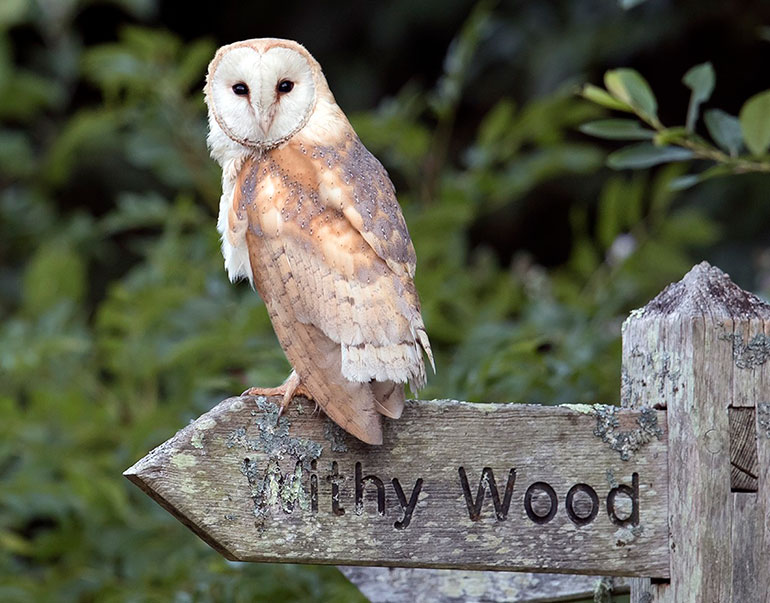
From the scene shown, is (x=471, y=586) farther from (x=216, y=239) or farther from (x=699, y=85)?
(x=216, y=239)

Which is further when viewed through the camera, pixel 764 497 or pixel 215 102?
pixel 215 102

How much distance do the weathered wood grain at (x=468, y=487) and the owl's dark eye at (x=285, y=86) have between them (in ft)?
1.76

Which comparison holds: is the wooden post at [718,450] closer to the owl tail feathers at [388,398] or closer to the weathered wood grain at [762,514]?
the weathered wood grain at [762,514]

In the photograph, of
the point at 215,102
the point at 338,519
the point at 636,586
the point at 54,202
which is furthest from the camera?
the point at 54,202

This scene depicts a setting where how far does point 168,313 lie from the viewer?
2975 millimetres

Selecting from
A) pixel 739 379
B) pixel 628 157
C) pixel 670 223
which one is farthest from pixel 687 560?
pixel 670 223

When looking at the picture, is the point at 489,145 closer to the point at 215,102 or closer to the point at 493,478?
the point at 215,102

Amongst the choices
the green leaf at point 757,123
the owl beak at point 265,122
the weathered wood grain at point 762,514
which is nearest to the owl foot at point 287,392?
the owl beak at point 265,122

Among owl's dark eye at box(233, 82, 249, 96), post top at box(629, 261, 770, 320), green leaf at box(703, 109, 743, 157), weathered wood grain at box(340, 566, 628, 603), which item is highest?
owl's dark eye at box(233, 82, 249, 96)

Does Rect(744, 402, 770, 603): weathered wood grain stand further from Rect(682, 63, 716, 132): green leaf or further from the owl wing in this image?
Rect(682, 63, 716, 132): green leaf

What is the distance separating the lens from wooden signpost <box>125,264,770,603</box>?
1.47 m

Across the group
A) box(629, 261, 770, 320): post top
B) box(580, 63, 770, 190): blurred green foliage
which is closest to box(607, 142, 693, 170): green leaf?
box(580, 63, 770, 190): blurred green foliage

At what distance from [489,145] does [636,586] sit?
1911 millimetres

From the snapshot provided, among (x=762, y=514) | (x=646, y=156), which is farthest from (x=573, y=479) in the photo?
(x=646, y=156)
